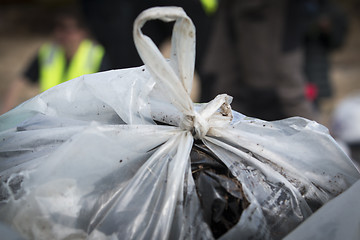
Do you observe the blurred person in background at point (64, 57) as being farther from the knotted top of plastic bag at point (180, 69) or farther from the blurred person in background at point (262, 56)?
the knotted top of plastic bag at point (180, 69)

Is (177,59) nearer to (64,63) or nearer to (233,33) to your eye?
(233,33)

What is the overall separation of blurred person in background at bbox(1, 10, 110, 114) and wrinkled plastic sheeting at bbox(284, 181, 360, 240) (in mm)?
2220

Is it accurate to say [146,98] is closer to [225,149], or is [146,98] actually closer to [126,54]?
[225,149]

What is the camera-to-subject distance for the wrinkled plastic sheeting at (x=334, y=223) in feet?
2.52

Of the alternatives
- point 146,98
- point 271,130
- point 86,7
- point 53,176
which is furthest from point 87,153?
point 86,7

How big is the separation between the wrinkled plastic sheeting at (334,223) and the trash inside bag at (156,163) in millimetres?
50

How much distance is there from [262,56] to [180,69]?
7.07 feet

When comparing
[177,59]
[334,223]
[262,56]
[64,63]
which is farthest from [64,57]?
[334,223]

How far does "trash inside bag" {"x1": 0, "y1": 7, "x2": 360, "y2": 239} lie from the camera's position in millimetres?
773

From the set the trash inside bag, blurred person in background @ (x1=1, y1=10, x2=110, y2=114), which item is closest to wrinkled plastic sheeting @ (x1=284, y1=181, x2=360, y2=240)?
the trash inside bag

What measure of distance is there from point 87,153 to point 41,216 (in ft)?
0.43

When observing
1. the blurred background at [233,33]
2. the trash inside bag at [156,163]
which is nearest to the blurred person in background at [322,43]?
the blurred background at [233,33]

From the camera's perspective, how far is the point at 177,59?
854 mm

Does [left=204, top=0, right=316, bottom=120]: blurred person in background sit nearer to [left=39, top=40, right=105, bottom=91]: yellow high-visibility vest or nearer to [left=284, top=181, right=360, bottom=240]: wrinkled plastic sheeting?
[left=39, top=40, right=105, bottom=91]: yellow high-visibility vest
